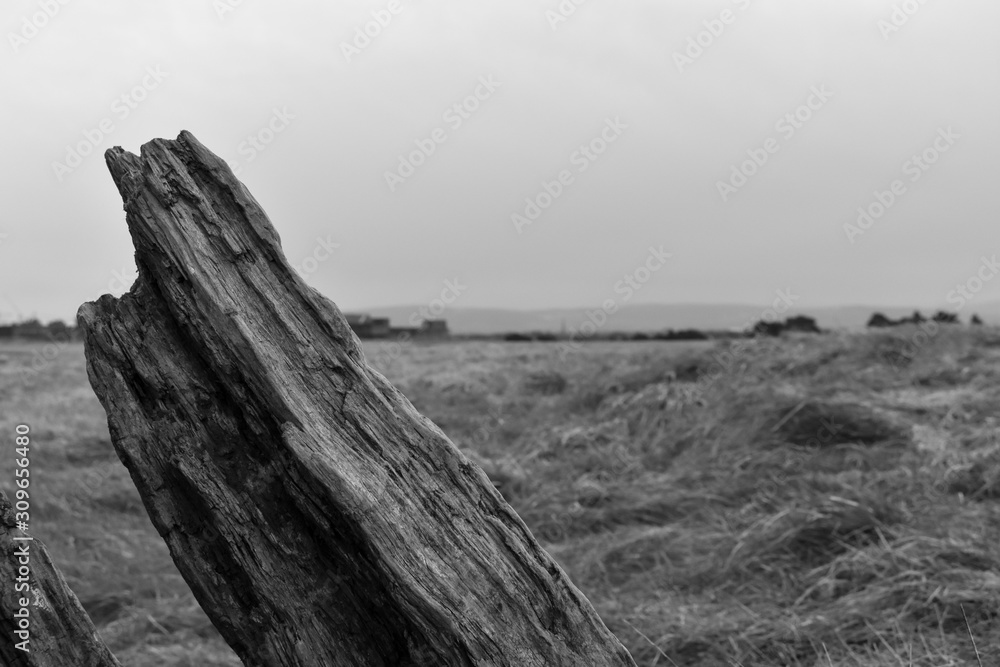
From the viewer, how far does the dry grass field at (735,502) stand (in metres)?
5.37

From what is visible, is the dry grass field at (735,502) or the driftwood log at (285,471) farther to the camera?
the dry grass field at (735,502)

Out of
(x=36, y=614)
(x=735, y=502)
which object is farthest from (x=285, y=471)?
(x=735, y=502)

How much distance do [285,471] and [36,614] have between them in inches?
56.7

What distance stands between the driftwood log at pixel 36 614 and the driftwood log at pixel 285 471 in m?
0.75

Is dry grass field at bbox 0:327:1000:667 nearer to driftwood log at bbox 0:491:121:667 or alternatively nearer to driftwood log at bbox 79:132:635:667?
driftwood log at bbox 79:132:635:667

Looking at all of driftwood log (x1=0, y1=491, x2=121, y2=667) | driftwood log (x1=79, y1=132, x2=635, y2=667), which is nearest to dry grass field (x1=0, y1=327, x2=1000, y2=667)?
driftwood log (x1=79, y1=132, x2=635, y2=667)

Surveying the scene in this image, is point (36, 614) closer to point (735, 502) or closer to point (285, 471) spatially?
point (285, 471)

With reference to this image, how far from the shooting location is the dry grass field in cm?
537

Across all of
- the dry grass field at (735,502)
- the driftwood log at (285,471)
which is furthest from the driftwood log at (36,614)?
the dry grass field at (735,502)

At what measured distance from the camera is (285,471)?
9.75 ft

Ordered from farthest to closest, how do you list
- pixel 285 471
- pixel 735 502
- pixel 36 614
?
pixel 735 502
pixel 36 614
pixel 285 471

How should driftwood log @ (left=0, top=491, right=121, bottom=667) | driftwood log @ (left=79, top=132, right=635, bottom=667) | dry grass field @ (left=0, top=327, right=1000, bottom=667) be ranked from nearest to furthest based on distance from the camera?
driftwood log @ (left=79, top=132, right=635, bottom=667), driftwood log @ (left=0, top=491, right=121, bottom=667), dry grass field @ (left=0, top=327, right=1000, bottom=667)

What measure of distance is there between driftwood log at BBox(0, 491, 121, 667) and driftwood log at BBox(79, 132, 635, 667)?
0.75 meters

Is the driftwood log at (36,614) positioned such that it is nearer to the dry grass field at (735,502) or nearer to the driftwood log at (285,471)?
the driftwood log at (285,471)
